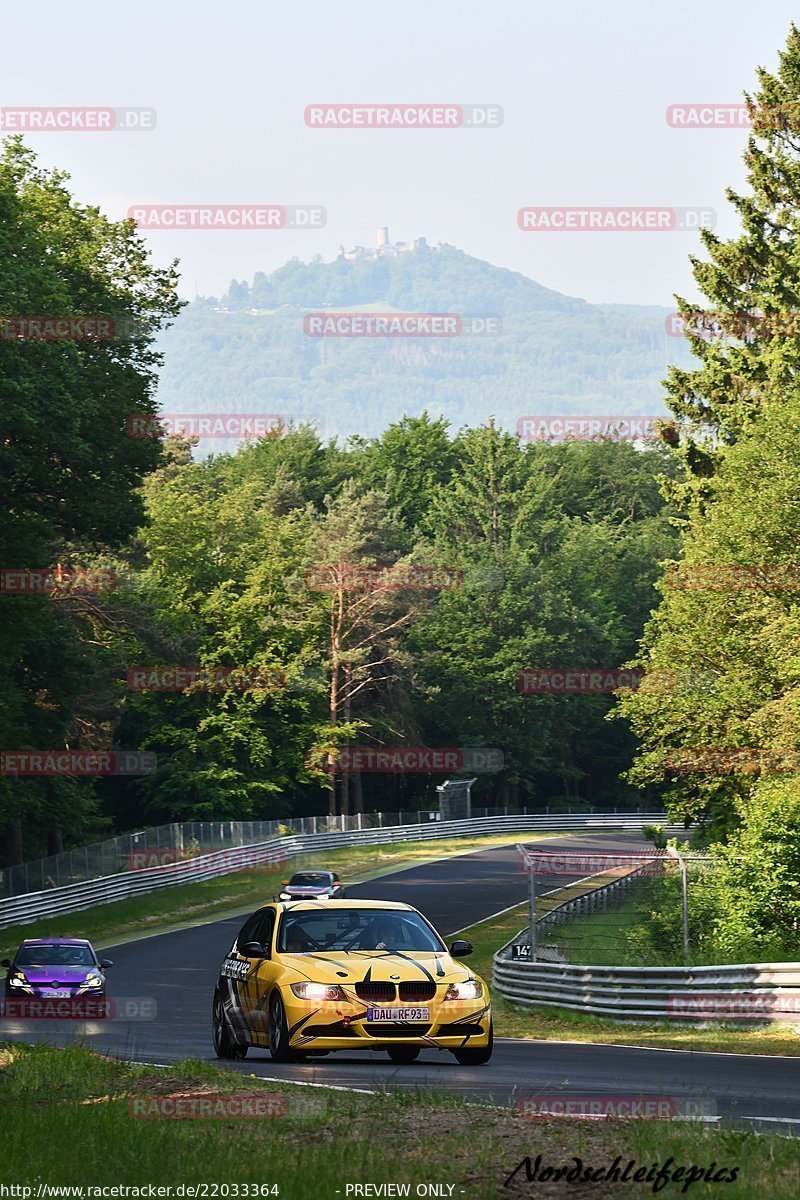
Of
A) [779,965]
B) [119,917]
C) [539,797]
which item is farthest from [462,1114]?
[539,797]

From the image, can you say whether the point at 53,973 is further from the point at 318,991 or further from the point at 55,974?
the point at 318,991

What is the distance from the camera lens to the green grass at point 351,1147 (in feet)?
28.1

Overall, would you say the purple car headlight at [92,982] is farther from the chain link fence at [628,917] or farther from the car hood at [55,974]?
the chain link fence at [628,917]

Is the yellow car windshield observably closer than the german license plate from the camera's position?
No

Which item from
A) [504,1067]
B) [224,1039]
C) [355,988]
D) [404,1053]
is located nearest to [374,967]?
[355,988]

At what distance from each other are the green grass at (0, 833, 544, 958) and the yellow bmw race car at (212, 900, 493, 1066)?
1023 inches

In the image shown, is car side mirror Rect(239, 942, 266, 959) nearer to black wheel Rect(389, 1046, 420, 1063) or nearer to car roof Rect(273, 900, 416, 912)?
car roof Rect(273, 900, 416, 912)

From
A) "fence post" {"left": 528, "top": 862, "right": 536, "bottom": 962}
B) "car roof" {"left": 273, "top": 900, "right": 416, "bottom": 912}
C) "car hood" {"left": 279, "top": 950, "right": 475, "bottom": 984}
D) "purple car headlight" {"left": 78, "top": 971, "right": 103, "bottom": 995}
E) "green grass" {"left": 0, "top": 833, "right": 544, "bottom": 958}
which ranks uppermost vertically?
"car roof" {"left": 273, "top": 900, "right": 416, "bottom": 912}

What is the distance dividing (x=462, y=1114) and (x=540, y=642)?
91.1m

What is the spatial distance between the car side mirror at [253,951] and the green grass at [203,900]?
1017 inches

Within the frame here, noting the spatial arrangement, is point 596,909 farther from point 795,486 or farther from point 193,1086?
point 193,1086

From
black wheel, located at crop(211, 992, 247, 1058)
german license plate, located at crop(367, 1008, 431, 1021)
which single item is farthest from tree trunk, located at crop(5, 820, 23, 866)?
german license plate, located at crop(367, 1008, 431, 1021)

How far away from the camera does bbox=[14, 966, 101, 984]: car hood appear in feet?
87.8

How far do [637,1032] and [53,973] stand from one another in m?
9.61
